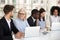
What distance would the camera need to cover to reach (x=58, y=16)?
4.17m

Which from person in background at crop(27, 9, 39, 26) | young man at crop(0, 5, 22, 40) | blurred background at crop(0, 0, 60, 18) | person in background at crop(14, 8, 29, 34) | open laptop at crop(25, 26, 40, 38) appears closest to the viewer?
young man at crop(0, 5, 22, 40)

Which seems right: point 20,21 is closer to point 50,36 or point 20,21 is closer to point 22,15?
point 22,15

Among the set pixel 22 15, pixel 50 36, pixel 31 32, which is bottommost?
pixel 50 36

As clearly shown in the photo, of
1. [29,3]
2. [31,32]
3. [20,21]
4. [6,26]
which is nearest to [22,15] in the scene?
[20,21]

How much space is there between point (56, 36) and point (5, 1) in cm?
188

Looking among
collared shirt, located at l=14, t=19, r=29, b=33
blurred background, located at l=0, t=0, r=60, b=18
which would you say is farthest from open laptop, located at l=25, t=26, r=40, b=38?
blurred background, located at l=0, t=0, r=60, b=18

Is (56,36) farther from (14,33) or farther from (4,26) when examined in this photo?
(4,26)

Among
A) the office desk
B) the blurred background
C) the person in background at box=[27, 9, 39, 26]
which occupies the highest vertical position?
the blurred background

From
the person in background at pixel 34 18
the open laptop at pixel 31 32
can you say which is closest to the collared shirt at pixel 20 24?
the open laptop at pixel 31 32

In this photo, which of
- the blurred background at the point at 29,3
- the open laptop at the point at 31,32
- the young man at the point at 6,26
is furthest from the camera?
the blurred background at the point at 29,3

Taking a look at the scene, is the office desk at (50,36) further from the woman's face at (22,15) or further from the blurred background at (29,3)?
the blurred background at (29,3)

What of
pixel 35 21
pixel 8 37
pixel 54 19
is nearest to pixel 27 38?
pixel 8 37

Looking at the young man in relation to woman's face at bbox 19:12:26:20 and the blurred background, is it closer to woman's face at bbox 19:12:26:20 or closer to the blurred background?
woman's face at bbox 19:12:26:20

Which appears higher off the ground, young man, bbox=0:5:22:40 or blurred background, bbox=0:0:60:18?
blurred background, bbox=0:0:60:18
